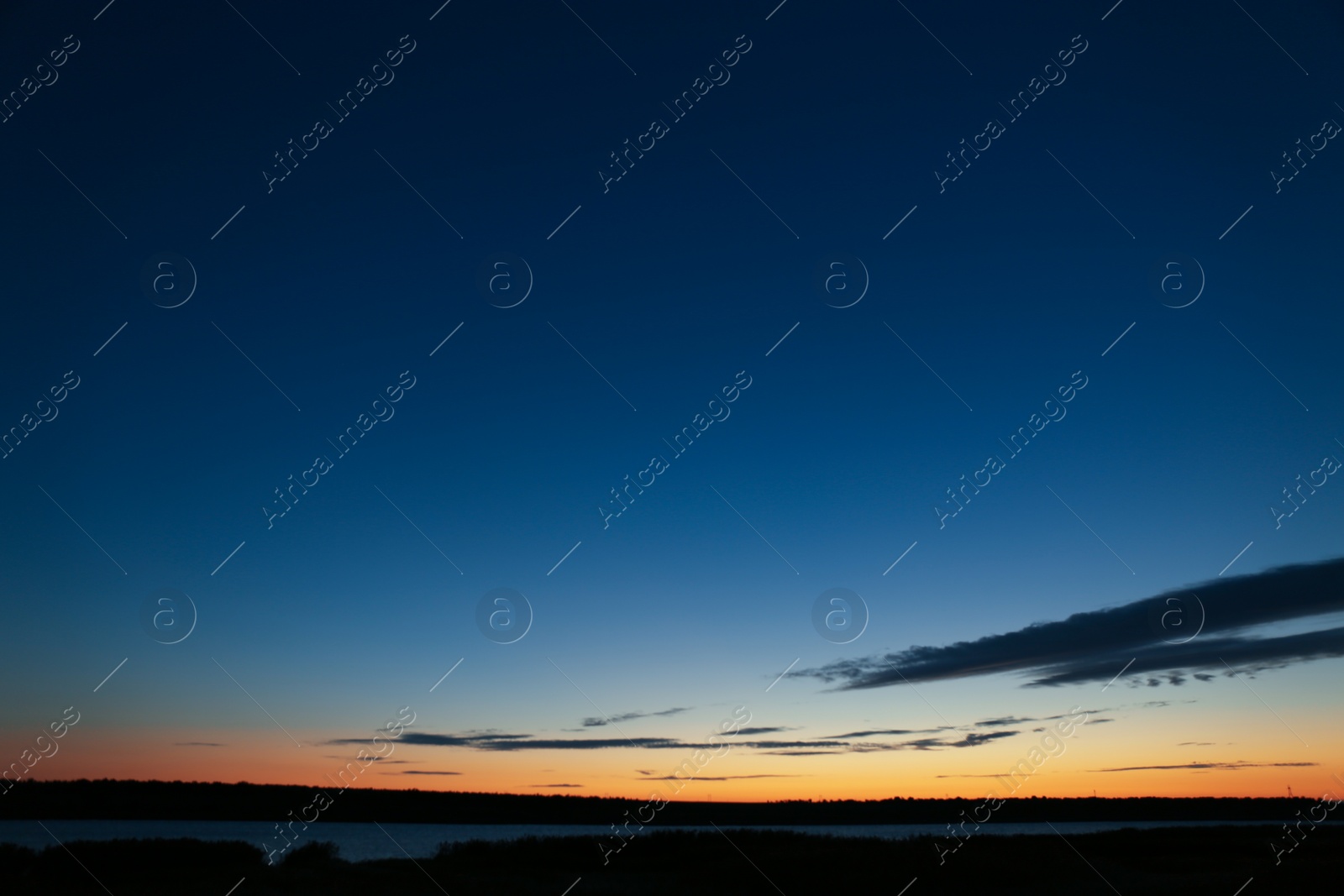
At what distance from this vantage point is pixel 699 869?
31109mm

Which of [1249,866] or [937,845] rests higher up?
[1249,866]

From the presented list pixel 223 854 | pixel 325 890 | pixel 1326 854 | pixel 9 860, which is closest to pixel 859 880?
pixel 325 890

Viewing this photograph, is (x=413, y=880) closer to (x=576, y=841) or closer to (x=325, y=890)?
(x=325, y=890)

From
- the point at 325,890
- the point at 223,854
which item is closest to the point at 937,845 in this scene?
the point at 325,890

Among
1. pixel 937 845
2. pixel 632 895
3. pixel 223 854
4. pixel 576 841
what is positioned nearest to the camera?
pixel 632 895

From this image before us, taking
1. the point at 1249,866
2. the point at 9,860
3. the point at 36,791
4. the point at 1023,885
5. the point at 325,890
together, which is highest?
the point at 1249,866

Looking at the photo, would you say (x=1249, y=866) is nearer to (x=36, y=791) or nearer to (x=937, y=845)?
(x=937, y=845)

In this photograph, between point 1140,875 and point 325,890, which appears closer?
point 325,890

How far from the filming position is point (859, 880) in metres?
27.0

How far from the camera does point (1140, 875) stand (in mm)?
29641

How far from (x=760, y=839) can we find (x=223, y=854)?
82.8 feet

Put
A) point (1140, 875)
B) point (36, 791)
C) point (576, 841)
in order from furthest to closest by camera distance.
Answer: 1. point (36, 791)
2. point (576, 841)
3. point (1140, 875)

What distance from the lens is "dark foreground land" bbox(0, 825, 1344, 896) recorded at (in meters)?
25.5

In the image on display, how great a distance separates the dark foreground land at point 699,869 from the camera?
1004 inches
